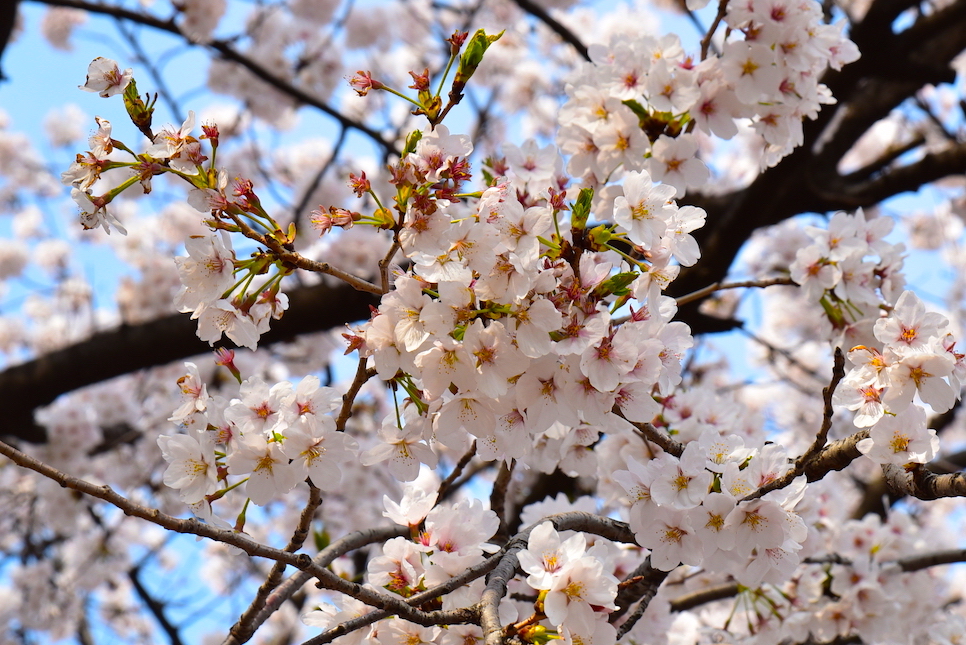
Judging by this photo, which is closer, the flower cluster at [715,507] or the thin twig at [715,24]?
the flower cluster at [715,507]

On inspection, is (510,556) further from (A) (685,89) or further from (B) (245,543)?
(A) (685,89)

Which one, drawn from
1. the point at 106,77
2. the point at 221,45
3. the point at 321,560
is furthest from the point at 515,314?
the point at 221,45

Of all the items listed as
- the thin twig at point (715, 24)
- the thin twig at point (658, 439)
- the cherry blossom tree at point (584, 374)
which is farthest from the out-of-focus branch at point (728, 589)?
the thin twig at point (715, 24)

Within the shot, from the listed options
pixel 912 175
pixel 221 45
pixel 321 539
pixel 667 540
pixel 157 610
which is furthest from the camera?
pixel 157 610

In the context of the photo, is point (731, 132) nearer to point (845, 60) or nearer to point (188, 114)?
point (845, 60)

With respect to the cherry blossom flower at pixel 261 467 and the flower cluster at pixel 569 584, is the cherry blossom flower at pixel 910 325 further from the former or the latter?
the cherry blossom flower at pixel 261 467

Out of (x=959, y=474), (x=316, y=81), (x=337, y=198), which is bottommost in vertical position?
(x=959, y=474)

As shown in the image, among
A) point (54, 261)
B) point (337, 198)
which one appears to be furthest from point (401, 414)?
point (54, 261)

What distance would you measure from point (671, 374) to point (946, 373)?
0.44 m

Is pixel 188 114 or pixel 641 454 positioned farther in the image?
pixel 641 454

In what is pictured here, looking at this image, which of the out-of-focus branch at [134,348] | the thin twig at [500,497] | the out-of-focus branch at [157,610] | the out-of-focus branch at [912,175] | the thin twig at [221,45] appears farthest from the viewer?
the out-of-focus branch at [157,610]

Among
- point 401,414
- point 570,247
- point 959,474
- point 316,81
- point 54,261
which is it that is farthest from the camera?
point 54,261

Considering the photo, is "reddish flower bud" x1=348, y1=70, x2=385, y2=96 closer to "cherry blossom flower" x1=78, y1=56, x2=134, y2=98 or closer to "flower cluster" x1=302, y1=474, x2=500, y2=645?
"cherry blossom flower" x1=78, y1=56, x2=134, y2=98

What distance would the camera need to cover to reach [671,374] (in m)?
1.31
